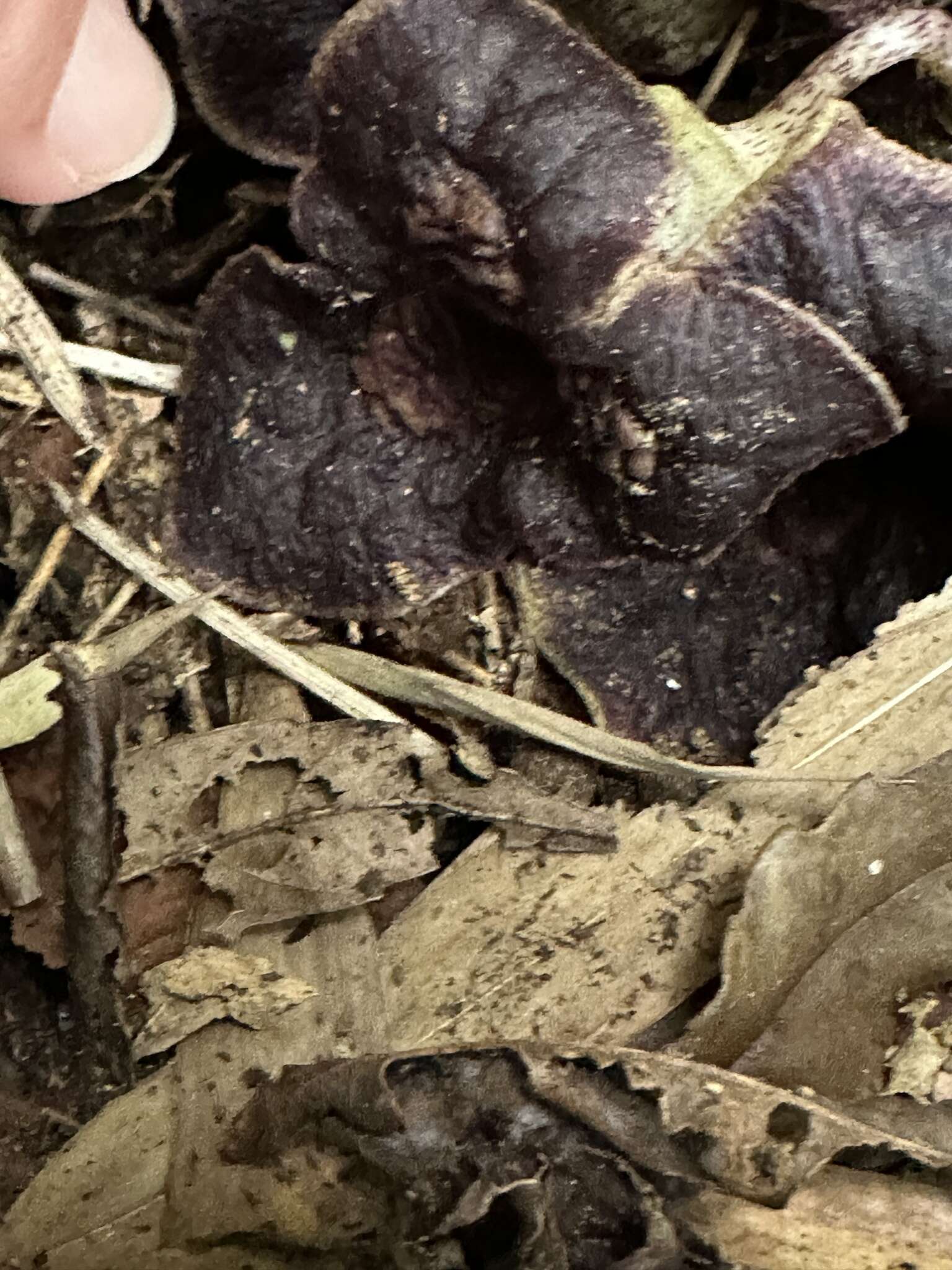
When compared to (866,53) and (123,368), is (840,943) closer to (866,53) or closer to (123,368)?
(866,53)

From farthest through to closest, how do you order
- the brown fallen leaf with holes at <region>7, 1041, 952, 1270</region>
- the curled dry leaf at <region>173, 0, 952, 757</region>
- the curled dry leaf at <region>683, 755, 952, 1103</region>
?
the curled dry leaf at <region>683, 755, 952, 1103</region>
the brown fallen leaf with holes at <region>7, 1041, 952, 1270</region>
the curled dry leaf at <region>173, 0, 952, 757</region>

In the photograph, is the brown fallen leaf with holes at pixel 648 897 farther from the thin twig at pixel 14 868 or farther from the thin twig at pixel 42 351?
the thin twig at pixel 42 351

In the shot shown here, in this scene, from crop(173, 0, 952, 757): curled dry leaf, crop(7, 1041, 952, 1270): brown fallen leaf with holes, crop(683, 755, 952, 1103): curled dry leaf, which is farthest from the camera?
crop(683, 755, 952, 1103): curled dry leaf

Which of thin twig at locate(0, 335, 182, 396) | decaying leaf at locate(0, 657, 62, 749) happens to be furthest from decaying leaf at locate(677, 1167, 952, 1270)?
thin twig at locate(0, 335, 182, 396)

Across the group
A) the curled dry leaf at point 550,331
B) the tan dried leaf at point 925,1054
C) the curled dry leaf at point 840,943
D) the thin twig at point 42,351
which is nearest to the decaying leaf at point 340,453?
the curled dry leaf at point 550,331

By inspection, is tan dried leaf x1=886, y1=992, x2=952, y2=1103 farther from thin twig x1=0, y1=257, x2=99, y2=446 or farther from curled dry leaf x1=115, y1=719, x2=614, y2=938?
thin twig x1=0, y1=257, x2=99, y2=446

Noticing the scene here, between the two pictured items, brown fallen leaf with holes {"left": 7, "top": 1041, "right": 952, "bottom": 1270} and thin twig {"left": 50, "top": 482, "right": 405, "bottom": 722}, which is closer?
brown fallen leaf with holes {"left": 7, "top": 1041, "right": 952, "bottom": 1270}
